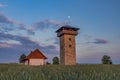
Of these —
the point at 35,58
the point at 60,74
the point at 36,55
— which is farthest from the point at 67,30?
the point at 60,74

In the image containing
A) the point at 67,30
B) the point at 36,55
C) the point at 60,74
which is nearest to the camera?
the point at 60,74

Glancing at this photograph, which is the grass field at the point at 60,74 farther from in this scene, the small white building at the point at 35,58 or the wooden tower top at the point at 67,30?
the small white building at the point at 35,58

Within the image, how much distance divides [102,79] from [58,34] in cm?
4166

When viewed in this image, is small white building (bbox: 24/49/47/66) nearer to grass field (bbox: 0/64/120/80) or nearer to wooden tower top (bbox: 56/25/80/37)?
wooden tower top (bbox: 56/25/80/37)

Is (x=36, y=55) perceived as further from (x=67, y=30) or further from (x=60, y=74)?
(x=60, y=74)

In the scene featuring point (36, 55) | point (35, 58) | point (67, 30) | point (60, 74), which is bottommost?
point (60, 74)

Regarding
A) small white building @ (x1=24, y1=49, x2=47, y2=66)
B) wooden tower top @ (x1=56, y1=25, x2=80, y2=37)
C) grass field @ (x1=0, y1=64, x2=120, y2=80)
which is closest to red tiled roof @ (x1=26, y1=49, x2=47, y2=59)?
small white building @ (x1=24, y1=49, x2=47, y2=66)

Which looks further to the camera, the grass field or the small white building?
the small white building

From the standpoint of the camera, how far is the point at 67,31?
42500 millimetres

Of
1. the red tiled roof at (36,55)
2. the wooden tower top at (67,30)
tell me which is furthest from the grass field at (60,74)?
the red tiled roof at (36,55)

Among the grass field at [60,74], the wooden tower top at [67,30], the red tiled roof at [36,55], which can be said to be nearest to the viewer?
the grass field at [60,74]

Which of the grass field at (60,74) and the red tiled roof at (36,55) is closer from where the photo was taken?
the grass field at (60,74)

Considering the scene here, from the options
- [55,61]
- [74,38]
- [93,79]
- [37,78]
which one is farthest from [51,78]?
[55,61]

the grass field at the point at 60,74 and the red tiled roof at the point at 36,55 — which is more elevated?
the red tiled roof at the point at 36,55
